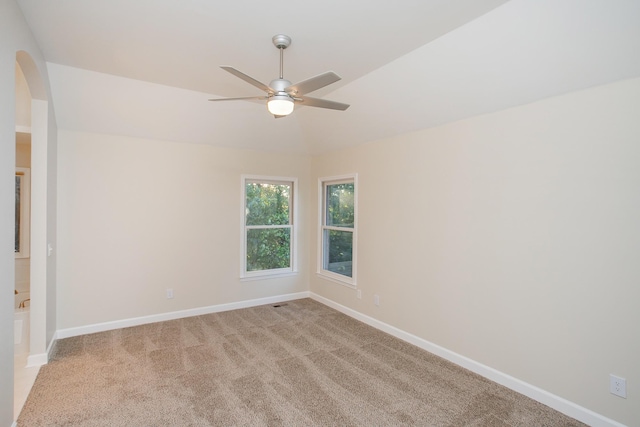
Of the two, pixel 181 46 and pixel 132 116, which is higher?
pixel 181 46

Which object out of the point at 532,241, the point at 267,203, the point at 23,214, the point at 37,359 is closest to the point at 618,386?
the point at 532,241

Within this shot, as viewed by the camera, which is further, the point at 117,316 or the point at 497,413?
the point at 117,316

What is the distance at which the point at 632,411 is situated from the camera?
2.04 metres

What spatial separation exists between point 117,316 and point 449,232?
4.01m

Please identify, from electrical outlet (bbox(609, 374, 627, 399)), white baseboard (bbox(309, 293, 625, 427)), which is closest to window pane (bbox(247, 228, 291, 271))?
white baseboard (bbox(309, 293, 625, 427))

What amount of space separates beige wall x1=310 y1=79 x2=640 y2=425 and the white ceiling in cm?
26

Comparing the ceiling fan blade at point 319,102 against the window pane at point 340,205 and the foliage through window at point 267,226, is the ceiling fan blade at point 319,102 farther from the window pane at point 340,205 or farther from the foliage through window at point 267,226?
the foliage through window at point 267,226

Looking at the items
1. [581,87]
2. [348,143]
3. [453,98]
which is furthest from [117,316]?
[581,87]

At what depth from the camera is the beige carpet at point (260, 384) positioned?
2273 mm

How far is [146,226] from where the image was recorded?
4.10 metres

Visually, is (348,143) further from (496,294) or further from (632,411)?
(632,411)

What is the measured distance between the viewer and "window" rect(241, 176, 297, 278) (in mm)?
4906

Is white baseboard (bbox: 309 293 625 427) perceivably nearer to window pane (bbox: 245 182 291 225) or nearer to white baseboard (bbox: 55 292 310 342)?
white baseboard (bbox: 55 292 310 342)

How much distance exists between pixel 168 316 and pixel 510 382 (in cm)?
392
